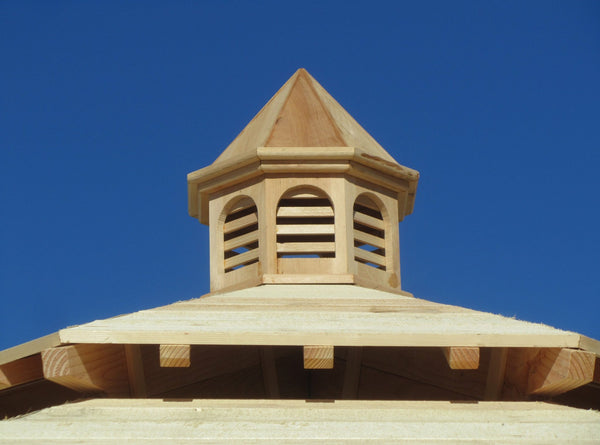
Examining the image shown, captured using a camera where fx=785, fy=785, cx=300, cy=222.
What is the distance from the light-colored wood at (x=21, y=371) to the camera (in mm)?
5231

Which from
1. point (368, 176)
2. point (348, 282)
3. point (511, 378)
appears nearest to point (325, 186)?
point (368, 176)

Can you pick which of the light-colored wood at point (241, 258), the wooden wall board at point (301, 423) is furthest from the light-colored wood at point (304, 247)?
the wooden wall board at point (301, 423)

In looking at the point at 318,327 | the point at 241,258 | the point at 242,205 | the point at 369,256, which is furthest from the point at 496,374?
the point at 242,205

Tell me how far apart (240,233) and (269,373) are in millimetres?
2686

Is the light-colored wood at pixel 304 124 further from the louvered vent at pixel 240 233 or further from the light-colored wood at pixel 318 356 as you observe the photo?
the light-colored wood at pixel 318 356

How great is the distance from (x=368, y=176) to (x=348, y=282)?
139cm

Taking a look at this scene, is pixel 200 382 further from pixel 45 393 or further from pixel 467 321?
pixel 467 321

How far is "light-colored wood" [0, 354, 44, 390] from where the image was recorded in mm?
5231

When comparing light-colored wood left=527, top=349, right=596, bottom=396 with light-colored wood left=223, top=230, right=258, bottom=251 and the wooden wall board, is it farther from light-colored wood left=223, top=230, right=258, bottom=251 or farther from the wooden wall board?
light-colored wood left=223, top=230, right=258, bottom=251

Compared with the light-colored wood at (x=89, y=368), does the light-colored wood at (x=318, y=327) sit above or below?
above

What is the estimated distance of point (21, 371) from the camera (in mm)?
5297

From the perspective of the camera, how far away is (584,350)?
16.5 feet

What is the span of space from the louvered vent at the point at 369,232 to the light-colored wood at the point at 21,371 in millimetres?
4114

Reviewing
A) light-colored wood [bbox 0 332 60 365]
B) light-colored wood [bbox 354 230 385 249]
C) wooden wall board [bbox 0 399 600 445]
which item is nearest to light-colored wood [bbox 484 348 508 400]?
wooden wall board [bbox 0 399 600 445]
